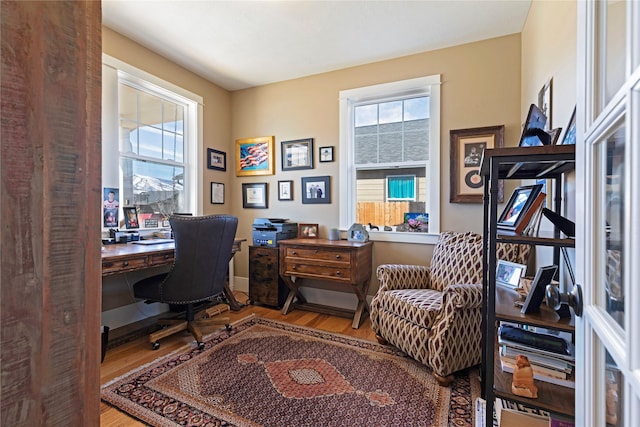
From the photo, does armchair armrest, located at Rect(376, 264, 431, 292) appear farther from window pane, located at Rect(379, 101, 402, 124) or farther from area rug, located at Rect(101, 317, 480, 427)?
window pane, located at Rect(379, 101, 402, 124)

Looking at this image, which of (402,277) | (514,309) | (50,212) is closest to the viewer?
(50,212)

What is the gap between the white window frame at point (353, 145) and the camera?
2.95 m

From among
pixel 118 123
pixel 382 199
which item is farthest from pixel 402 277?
pixel 118 123

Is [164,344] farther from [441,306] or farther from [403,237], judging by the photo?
[403,237]

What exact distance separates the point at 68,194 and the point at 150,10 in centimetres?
266

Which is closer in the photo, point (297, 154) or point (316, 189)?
point (316, 189)

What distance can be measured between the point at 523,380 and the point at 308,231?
2.53m

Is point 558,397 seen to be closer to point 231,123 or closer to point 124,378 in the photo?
point 124,378

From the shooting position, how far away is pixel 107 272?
2021 mm

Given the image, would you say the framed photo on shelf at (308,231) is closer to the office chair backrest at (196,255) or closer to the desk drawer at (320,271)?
the desk drawer at (320,271)

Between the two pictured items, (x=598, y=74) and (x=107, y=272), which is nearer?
(x=598, y=74)

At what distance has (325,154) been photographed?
3.43 meters

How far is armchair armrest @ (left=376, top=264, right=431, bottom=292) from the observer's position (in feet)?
8.04

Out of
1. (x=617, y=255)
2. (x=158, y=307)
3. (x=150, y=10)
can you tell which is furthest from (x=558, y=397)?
(x=150, y=10)
